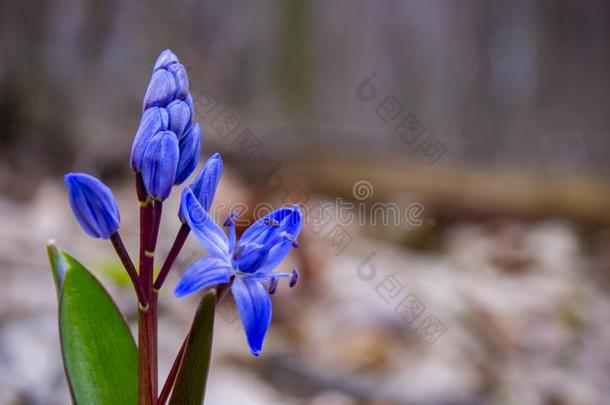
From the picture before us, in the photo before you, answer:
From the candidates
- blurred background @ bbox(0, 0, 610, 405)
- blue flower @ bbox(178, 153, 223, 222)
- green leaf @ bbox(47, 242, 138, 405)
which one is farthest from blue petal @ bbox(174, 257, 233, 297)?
blurred background @ bbox(0, 0, 610, 405)

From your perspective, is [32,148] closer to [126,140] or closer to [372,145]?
[126,140]

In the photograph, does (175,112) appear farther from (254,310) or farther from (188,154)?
(254,310)

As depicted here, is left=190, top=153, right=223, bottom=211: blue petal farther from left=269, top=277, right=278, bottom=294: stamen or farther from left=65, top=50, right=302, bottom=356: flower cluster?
left=269, top=277, right=278, bottom=294: stamen

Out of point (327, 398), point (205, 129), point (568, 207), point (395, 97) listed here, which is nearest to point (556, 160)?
point (568, 207)

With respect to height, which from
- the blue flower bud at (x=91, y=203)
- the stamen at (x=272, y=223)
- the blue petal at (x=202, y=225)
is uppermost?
the stamen at (x=272, y=223)

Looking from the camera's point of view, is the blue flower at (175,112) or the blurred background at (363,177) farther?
the blurred background at (363,177)

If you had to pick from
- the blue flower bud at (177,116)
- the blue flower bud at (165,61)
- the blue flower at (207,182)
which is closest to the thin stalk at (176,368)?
the blue flower at (207,182)

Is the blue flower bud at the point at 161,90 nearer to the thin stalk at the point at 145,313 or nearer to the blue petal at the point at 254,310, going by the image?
the thin stalk at the point at 145,313
